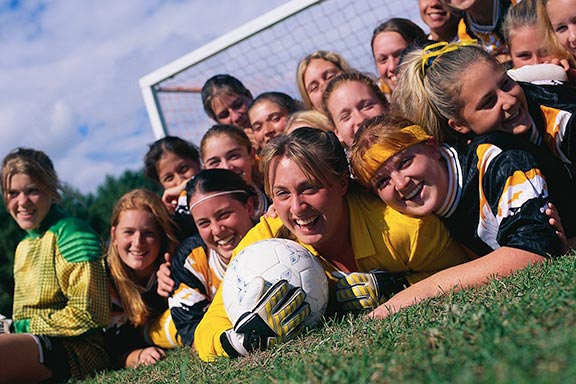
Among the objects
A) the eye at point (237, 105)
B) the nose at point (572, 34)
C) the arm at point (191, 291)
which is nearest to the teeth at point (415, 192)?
the nose at point (572, 34)

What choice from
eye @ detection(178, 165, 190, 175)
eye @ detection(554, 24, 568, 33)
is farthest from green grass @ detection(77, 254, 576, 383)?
eye @ detection(178, 165, 190, 175)

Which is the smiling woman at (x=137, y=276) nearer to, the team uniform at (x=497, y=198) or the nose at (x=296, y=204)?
the nose at (x=296, y=204)

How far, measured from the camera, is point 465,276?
3.29 m

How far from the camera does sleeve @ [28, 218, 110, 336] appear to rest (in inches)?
189

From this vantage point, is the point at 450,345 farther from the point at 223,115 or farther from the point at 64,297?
the point at 223,115

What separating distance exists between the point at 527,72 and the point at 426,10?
1.61 meters

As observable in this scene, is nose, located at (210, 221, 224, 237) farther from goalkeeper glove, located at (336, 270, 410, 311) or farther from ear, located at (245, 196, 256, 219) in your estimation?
goalkeeper glove, located at (336, 270, 410, 311)

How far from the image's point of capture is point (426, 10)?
216 inches

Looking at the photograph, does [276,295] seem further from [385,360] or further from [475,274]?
[385,360]

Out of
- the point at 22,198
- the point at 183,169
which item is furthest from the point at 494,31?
the point at 22,198

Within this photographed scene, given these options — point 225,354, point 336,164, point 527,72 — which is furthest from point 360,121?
point 225,354

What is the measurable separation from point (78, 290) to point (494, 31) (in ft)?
12.5

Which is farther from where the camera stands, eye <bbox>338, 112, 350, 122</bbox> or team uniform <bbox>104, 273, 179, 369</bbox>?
team uniform <bbox>104, 273, 179, 369</bbox>

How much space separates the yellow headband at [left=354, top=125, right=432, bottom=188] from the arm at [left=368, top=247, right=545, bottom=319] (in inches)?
27.7
